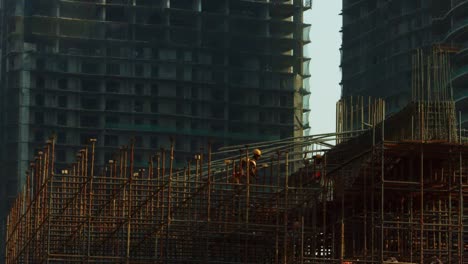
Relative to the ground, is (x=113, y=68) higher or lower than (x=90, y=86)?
higher

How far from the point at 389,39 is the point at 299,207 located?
67775 millimetres

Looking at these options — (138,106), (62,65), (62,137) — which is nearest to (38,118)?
(62,137)

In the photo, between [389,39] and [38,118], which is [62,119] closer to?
[38,118]

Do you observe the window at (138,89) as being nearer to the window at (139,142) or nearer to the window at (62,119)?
the window at (139,142)

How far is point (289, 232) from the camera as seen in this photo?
170 feet

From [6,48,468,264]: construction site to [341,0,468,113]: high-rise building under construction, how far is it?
53.9 meters

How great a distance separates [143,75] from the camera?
116312mm

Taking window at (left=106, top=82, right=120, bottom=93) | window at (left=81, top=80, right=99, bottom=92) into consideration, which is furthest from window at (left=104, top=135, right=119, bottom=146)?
window at (left=81, top=80, right=99, bottom=92)

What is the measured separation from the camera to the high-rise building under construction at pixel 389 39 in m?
114

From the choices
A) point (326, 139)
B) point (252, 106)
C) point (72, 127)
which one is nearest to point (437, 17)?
point (252, 106)

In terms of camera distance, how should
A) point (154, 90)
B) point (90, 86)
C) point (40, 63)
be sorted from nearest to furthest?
point (40, 63), point (90, 86), point (154, 90)

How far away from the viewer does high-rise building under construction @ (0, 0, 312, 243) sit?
113812mm

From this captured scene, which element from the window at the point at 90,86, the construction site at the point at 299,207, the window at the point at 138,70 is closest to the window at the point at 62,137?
the window at the point at 90,86

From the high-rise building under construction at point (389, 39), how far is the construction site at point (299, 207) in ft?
177
